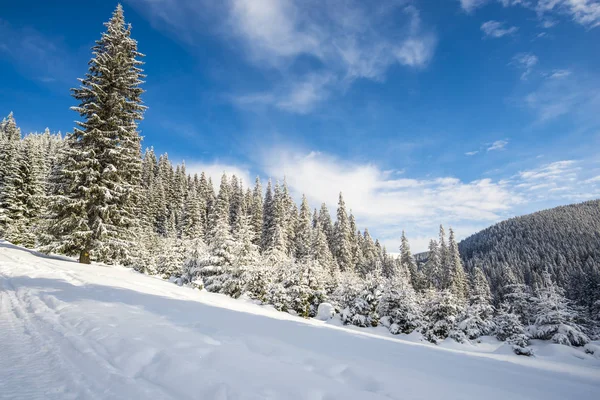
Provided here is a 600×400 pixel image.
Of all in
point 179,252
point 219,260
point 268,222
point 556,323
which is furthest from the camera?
point 268,222

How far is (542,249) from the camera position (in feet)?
477

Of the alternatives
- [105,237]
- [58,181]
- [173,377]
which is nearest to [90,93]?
[58,181]

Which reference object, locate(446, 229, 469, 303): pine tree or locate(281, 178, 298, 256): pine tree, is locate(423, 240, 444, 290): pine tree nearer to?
locate(446, 229, 469, 303): pine tree

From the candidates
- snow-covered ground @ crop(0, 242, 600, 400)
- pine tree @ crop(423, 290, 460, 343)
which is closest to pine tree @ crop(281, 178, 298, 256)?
pine tree @ crop(423, 290, 460, 343)

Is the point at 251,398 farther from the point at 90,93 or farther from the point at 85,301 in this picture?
the point at 90,93

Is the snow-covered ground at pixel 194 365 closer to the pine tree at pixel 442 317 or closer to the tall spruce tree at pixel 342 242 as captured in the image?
the pine tree at pixel 442 317

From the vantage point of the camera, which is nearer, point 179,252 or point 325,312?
point 325,312

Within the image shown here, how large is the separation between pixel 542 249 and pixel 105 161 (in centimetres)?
18959

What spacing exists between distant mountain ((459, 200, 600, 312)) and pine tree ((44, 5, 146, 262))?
9424 centimetres

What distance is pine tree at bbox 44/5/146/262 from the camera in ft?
50.4

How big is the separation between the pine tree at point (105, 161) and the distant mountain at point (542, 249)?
94241mm

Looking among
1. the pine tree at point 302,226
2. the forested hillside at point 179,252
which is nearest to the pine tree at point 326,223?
the pine tree at point 302,226

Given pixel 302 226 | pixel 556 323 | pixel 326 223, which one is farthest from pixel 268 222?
pixel 556 323

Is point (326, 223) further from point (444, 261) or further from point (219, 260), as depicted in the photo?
point (219, 260)
